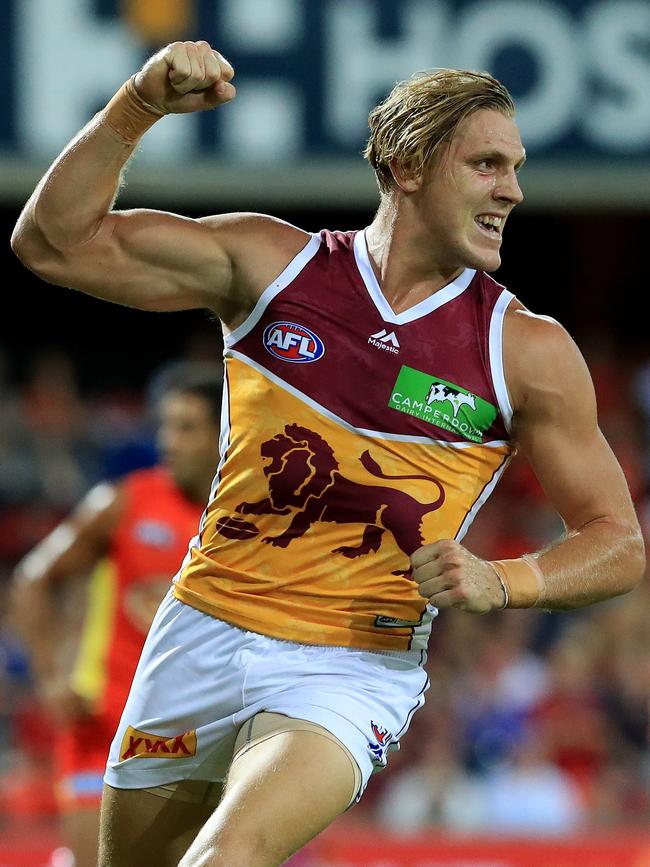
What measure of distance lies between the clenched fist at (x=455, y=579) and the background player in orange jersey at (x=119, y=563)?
7.91ft

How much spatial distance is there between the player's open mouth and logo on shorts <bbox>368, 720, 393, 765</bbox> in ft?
3.79

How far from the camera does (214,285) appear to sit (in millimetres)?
3447

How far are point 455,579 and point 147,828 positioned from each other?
3.67 feet

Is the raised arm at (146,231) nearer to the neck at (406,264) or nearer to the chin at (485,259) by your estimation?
the neck at (406,264)

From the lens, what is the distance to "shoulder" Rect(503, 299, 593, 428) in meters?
3.34

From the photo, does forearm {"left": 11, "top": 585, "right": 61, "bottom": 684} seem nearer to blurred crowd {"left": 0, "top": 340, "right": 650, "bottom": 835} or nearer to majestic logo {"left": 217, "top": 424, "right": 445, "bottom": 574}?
A: blurred crowd {"left": 0, "top": 340, "right": 650, "bottom": 835}

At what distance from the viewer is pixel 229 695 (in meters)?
3.39

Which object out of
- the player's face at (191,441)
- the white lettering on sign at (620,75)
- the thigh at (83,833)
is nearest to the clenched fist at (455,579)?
the player's face at (191,441)

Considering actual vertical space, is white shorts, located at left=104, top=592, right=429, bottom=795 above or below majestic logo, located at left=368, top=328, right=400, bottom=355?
below

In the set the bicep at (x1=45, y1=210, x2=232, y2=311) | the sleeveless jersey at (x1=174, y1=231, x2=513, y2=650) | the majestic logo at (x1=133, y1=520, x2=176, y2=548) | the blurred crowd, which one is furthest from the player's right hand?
the blurred crowd

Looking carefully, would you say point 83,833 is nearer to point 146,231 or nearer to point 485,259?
point 146,231

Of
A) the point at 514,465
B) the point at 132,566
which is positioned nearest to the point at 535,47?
the point at 514,465

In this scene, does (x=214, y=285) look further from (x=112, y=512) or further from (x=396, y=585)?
(x=112, y=512)

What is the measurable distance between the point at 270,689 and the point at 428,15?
6623mm
